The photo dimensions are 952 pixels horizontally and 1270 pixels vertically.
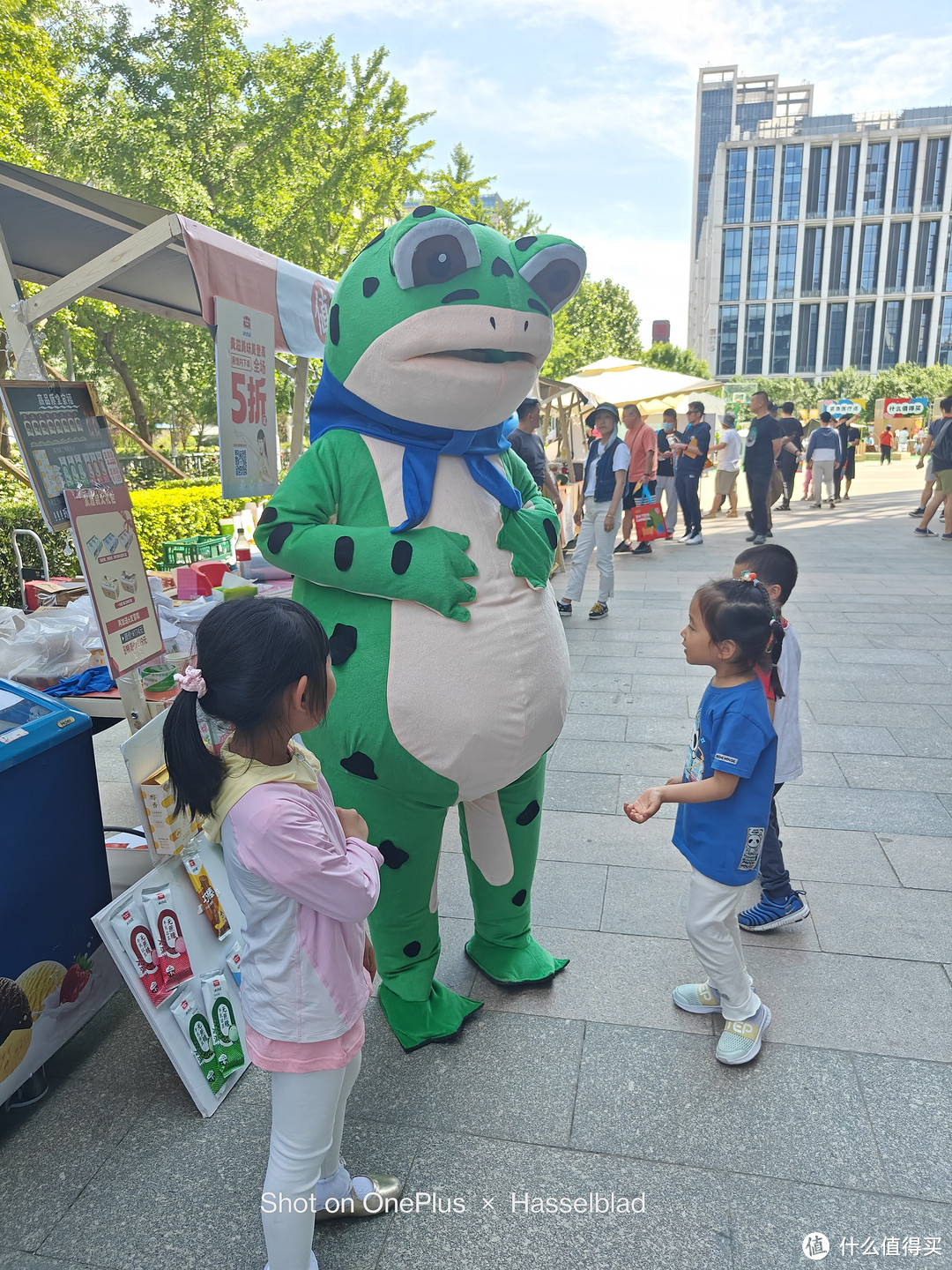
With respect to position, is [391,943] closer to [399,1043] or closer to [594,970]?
[399,1043]

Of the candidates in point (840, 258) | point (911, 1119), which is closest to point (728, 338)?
point (840, 258)

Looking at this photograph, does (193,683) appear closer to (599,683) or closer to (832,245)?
(599,683)

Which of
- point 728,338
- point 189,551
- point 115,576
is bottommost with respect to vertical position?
point 189,551

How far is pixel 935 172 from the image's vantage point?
71250 millimetres

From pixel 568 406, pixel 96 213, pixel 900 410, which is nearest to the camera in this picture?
pixel 96 213

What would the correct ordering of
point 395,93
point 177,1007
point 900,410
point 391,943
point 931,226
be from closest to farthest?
point 177,1007 → point 391,943 → point 395,93 → point 900,410 → point 931,226

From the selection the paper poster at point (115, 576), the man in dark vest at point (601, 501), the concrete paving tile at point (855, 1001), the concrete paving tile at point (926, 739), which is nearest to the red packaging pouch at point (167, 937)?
the paper poster at point (115, 576)

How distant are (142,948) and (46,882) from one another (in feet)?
1.06

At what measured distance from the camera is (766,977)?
2738 mm

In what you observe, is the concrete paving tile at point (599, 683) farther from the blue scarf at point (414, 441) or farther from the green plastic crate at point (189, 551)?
the blue scarf at point (414, 441)

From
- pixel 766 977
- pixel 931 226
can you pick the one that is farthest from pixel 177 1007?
pixel 931 226

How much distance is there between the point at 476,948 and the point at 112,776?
2.71 m

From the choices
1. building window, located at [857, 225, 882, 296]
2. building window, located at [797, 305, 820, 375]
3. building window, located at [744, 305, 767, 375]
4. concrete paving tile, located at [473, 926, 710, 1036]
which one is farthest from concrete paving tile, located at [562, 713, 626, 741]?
building window, located at [857, 225, 882, 296]

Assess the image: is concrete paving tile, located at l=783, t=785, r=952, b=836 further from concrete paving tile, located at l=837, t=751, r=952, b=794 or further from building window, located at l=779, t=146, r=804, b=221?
building window, located at l=779, t=146, r=804, b=221
